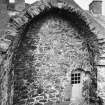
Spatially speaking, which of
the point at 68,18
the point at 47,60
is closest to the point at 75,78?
the point at 47,60

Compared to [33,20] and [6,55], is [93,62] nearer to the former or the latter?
[33,20]

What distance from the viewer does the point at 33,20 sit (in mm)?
5406

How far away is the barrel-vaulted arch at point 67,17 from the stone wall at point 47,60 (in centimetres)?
26

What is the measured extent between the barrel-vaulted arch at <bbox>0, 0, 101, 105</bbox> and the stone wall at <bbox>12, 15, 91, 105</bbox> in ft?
0.84

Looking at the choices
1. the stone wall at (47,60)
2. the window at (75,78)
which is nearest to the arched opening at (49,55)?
the stone wall at (47,60)

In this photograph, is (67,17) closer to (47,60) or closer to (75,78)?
(47,60)

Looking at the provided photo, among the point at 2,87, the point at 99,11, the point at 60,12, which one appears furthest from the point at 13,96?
the point at 99,11

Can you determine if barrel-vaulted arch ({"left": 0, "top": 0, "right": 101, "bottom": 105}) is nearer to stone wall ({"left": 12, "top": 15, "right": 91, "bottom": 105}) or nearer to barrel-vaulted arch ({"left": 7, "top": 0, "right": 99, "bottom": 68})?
barrel-vaulted arch ({"left": 7, "top": 0, "right": 99, "bottom": 68})

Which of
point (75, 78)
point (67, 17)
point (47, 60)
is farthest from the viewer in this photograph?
point (75, 78)

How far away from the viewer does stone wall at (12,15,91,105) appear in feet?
17.7

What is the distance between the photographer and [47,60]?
5.71m

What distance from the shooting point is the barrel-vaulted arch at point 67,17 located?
4.70 m

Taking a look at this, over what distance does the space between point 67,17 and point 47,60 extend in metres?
1.88

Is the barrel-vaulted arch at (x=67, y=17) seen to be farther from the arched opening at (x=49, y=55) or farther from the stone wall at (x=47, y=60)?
the stone wall at (x=47, y=60)
